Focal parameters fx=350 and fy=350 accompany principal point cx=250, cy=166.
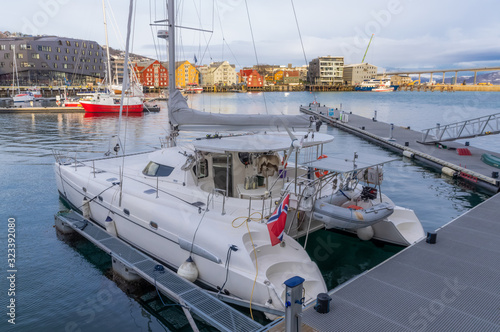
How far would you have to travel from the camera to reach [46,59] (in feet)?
266

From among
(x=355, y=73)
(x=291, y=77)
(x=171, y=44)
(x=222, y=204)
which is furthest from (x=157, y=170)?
(x=291, y=77)

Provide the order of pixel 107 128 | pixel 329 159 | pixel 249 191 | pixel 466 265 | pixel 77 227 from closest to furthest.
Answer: pixel 466 265 < pixel 329 159 < pixel 249 191 < pixel 77 227 < pixel 107 128

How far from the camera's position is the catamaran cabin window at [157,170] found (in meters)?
9.55

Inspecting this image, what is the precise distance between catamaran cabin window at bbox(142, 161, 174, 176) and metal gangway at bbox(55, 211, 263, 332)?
198cm

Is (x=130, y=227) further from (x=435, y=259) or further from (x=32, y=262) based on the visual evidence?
(x=435, y=259)

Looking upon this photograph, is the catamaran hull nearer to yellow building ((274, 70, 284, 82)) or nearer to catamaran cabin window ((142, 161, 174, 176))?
catamaran cabin window ((142, 161, 174, 176))

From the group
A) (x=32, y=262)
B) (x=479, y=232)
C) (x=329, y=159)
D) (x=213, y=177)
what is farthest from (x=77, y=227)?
(x=479, y=232)

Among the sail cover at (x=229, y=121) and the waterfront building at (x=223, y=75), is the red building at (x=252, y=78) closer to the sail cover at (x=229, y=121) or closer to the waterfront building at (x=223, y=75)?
the waterfront building at (x=223, y=75)

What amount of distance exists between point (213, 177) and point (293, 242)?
295 cm

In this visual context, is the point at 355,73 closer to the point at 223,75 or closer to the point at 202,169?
the point at 223,75

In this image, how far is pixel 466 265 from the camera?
721 cm

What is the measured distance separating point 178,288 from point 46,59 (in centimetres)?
9130

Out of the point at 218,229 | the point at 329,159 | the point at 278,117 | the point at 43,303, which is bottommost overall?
the point at 43,303

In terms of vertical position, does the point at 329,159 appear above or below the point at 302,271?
above
